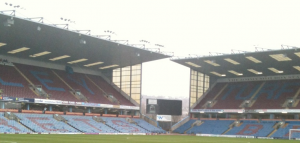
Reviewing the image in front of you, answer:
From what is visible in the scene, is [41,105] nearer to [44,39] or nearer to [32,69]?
[32,69]

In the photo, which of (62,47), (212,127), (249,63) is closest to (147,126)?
(212,127)

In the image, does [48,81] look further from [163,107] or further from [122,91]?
[163,107]

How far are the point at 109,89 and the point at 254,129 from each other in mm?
26329

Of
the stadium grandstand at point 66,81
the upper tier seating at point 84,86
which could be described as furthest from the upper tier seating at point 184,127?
the upper tier seating at point 84,86

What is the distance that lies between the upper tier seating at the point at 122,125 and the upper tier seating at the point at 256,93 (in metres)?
15.1

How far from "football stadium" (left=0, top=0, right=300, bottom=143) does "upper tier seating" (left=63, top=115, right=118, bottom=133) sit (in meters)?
0.17

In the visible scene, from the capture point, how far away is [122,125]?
59.7 meters

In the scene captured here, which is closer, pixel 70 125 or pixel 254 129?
pixel 70 125

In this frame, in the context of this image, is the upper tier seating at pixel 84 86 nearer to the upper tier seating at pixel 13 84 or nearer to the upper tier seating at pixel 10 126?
the upper tier seating at pixel 13 84

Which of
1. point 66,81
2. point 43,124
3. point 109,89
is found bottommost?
point 43,124

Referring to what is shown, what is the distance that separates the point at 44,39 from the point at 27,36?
235 cm

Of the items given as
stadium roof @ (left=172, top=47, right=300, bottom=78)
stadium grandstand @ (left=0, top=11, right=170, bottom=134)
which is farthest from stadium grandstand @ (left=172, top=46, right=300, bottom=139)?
stadium grandstand @ (left=0, top=11, right=170, bottom=134)

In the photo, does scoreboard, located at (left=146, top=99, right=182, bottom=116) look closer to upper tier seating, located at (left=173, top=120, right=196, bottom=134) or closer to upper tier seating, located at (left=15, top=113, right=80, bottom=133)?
upper tier seating, located at (left=173, top=120, right=196, bottom=134)

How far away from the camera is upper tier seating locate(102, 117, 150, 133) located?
57831 mm
